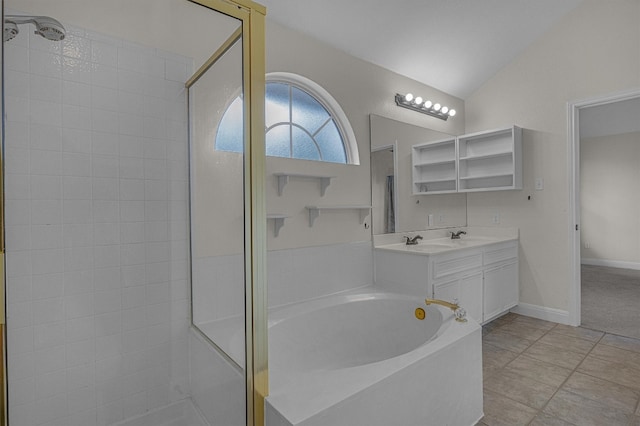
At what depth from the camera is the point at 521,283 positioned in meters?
3.56

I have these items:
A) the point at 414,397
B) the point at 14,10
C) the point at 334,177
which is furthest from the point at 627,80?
the point at 14,10

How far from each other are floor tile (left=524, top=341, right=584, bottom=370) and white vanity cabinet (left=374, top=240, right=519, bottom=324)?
44 cm

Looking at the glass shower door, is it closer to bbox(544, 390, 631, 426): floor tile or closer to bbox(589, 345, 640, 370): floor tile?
bbox(544, 390, 631, 426): floor tile

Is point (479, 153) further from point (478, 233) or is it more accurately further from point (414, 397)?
point (414, 397)

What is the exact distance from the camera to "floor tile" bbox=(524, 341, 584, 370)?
8.09 feet

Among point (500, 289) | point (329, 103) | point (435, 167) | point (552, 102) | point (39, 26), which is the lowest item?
point (500, 289)

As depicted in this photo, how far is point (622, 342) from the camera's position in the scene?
2.79m

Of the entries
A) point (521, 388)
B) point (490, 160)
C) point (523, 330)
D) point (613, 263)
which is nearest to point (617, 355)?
point (523, 330)

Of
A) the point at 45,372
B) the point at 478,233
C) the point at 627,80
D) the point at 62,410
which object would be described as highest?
the point at 627,80

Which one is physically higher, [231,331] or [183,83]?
[183,83]

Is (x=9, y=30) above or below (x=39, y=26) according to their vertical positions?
below

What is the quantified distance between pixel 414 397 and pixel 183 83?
73.8 inches

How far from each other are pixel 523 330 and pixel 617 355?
67 cm

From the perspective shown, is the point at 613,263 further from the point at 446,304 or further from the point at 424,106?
the point at 446,304
